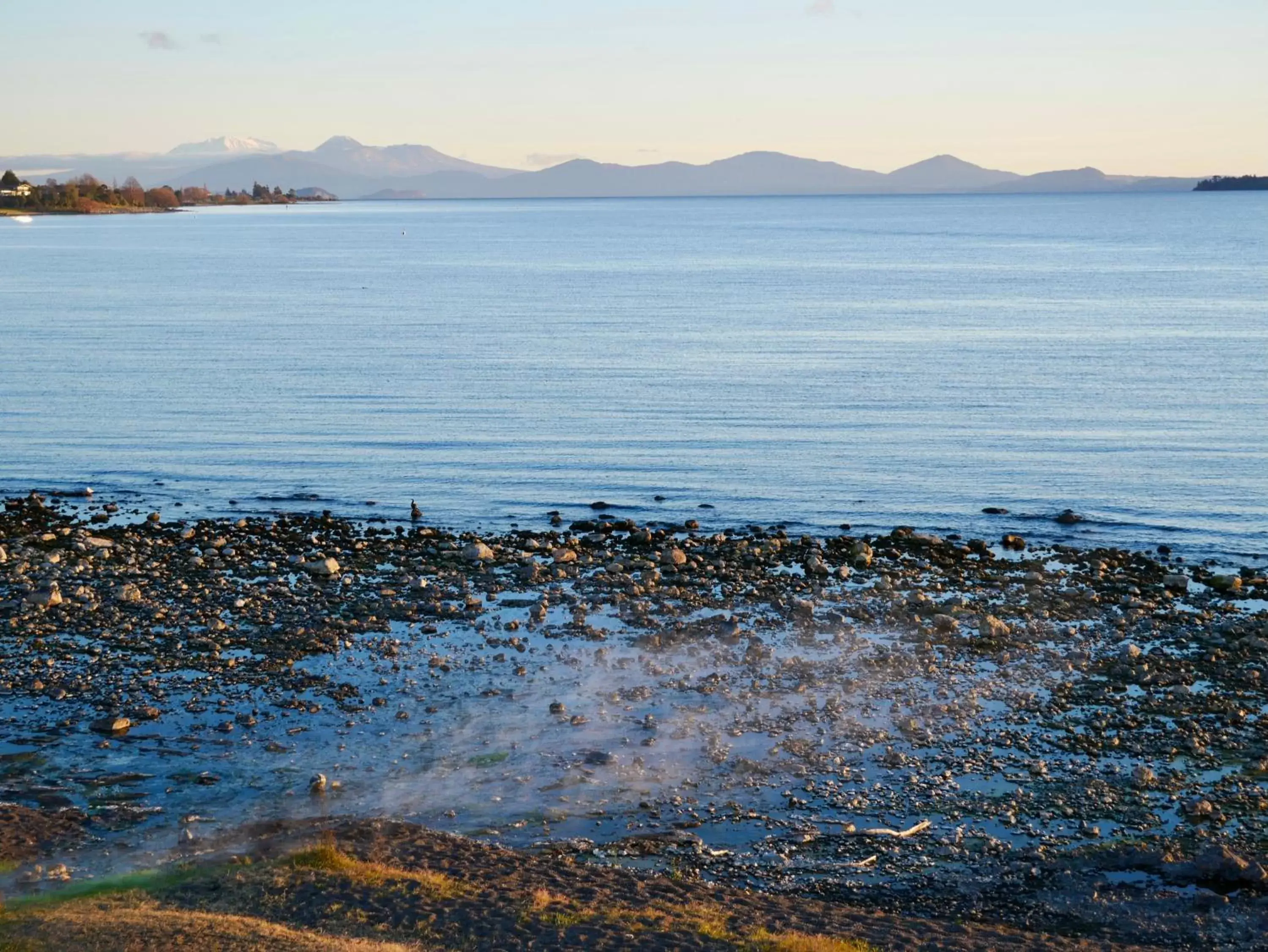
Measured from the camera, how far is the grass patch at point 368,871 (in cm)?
1515

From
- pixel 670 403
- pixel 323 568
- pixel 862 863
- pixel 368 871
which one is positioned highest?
pixel 670 403

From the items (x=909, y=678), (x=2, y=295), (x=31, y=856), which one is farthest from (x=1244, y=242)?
(x=31, y=856)

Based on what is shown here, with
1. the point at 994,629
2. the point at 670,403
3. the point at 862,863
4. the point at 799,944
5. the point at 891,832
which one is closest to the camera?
the point at 799,944

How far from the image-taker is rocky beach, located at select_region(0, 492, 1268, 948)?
16484 millimetres

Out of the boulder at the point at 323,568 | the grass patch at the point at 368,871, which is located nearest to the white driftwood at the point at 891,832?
the grass patch at the point at 368,871

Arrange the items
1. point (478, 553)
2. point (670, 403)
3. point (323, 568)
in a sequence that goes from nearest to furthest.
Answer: point (323, 568) → point (478, 553) → point (670, 403)

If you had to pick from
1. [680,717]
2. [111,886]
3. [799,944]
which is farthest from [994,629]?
[111,886]

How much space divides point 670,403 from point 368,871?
38.3 metres

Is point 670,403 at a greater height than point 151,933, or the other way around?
point 670,403

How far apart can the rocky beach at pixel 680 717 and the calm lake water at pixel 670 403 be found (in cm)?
537

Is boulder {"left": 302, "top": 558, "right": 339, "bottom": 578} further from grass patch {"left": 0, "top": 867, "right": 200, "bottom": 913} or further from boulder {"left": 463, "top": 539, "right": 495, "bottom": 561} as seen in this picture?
grass patch {"left": 0, "top": 867, "right": 200, "bottom": 913}

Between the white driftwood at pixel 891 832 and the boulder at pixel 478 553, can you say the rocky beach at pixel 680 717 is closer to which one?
the white driftwood at pixel 891 832

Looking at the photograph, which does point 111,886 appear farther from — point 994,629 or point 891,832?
point 994,629

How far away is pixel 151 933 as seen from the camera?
13.4 metres
